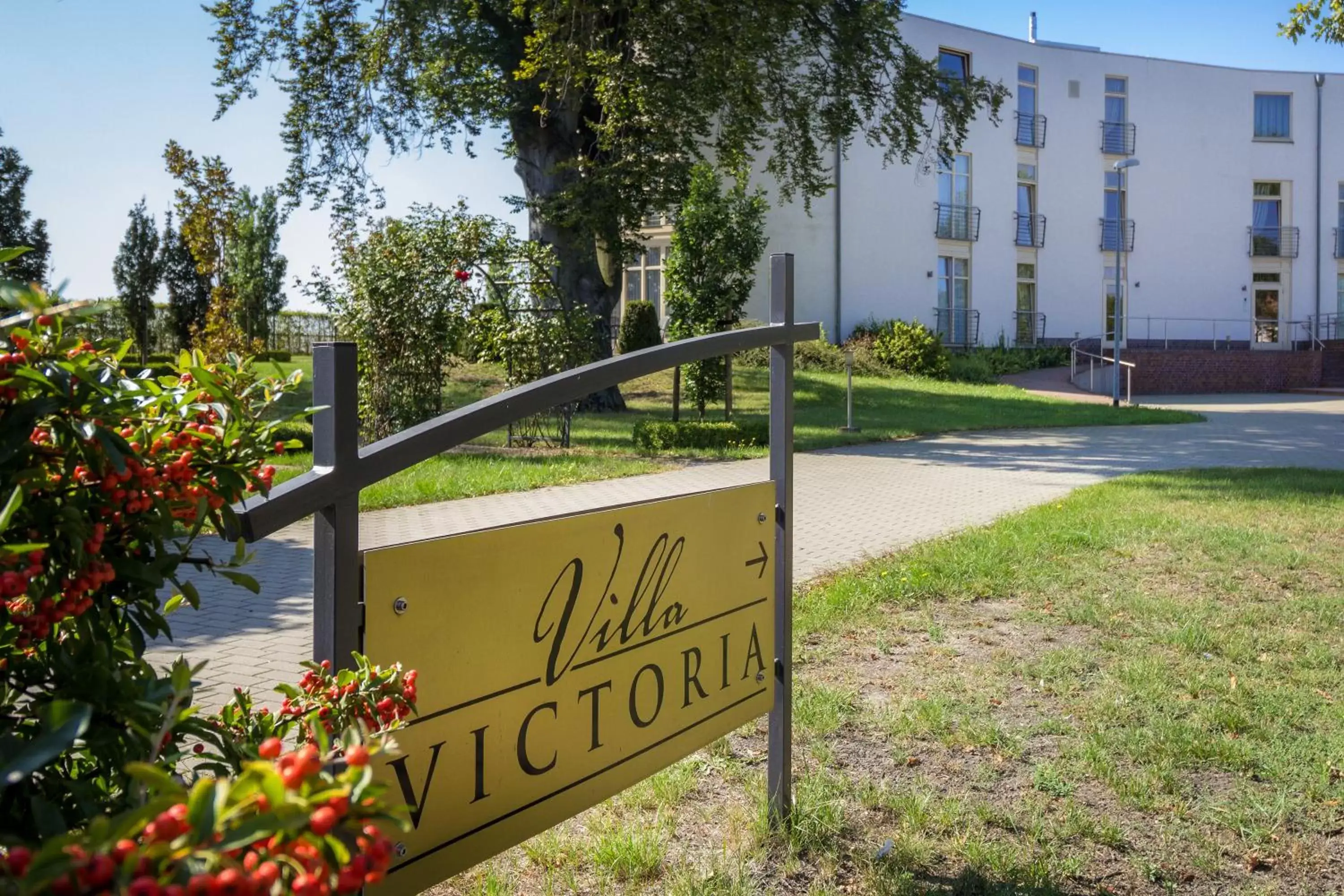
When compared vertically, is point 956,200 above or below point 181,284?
above

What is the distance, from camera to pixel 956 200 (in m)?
36.0

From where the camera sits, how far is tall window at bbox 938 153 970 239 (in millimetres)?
35531

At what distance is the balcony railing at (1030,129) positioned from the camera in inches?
1474

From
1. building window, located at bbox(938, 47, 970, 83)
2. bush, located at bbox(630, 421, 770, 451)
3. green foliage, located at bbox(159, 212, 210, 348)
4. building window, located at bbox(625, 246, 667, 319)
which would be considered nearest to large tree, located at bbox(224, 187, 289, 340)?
green foliage, located at bbox(159, 212, 210, 348)

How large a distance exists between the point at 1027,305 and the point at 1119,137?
7.19 metres

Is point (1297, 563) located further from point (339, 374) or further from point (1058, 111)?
point (1058, 111)

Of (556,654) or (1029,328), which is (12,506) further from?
(1029,328)

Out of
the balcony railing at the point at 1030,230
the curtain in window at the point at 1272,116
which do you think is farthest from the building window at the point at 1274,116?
the balcony railing at the point at 1030,230

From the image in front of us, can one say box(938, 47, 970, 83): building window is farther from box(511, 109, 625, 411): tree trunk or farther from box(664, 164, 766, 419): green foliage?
box(511, 109, 625, 411): tree trunk

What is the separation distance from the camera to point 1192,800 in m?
3.73

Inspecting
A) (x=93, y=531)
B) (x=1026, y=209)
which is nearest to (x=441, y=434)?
(x=93, y=531)

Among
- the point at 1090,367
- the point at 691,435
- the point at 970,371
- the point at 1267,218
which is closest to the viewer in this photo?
the point at 691,435

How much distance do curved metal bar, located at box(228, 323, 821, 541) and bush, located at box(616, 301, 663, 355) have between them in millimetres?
19826

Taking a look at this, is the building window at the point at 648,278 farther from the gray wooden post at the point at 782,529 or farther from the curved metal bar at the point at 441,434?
the curved metal bar at the point at 441,434
